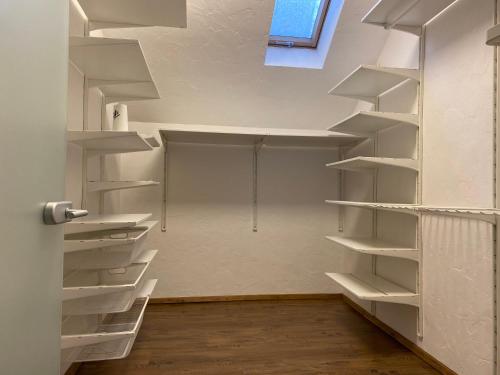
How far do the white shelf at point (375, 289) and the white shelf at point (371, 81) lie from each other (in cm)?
130

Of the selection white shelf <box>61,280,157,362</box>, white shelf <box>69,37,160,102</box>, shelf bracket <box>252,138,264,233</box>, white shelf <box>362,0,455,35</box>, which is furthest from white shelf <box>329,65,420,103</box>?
white shelf <box>61,280,157,362</box>

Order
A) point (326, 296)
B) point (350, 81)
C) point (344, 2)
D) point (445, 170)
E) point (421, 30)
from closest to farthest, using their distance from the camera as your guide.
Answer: point (445, 170) < point (421, 30) < point (350, 81) < point (344, 2) < point (326, 296)

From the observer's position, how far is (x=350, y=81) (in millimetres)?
2000

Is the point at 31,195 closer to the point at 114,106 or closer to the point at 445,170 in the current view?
the point at 114,106

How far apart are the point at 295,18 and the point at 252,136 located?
1.10 metres

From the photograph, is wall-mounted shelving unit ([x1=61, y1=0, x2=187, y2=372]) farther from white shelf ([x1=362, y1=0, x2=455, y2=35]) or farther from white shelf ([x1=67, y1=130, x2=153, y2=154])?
white shelf ([x1=362, y1=0, x2=455, y2=35])

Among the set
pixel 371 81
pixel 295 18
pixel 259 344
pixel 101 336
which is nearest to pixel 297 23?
pixel 295 18

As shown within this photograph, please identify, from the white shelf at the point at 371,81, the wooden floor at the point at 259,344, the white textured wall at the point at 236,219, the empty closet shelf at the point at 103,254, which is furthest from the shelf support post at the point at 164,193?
the white shelf at the point at 371,81

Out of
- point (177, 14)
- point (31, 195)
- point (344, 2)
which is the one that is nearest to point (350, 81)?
point (344, 2)

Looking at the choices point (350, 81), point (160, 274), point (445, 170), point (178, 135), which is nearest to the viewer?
point (445, 170)

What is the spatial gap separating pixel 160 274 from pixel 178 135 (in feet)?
3.98

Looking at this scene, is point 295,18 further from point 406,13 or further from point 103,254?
point 103,254

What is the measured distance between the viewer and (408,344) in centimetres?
193

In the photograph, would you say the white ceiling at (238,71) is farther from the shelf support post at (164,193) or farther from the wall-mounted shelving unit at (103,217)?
the wall-mounted shelving unit at (103,217)
